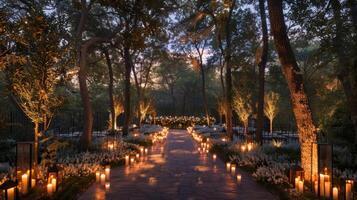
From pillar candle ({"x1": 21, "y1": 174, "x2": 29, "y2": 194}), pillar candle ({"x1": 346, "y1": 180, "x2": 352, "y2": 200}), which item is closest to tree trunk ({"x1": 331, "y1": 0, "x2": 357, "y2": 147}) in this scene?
pillar candle ({"x1": 346, "y1": 180, "x2": 352, "y2": 200})

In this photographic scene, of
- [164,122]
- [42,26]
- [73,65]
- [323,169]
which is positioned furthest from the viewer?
[164,122]

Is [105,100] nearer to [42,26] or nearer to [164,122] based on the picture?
[164,122]

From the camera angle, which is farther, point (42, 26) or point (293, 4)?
point (293, 4)

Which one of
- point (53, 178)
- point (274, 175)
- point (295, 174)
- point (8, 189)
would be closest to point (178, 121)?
point (274, 175)

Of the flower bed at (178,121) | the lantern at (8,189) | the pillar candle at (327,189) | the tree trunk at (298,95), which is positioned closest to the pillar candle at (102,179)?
the lantern at (8,189)

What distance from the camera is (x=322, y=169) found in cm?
865

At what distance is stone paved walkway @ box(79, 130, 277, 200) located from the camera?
29.5 ft

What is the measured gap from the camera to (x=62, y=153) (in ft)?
48.1

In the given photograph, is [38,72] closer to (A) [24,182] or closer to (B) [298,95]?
(A) [24,182]

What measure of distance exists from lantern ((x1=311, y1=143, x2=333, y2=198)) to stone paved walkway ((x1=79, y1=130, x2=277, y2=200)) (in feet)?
3.89

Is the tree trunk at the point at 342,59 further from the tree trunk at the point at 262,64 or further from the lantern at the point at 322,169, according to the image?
the tree trunk at the point at 262,64

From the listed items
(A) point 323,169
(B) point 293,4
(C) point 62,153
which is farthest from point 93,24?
(A) point 323,169

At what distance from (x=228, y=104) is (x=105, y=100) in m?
32.1

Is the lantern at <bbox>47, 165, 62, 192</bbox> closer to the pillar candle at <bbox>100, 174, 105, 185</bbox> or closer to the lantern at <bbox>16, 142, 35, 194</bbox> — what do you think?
the lantern at <bbox>16, 142, 35, 194</bbox>
